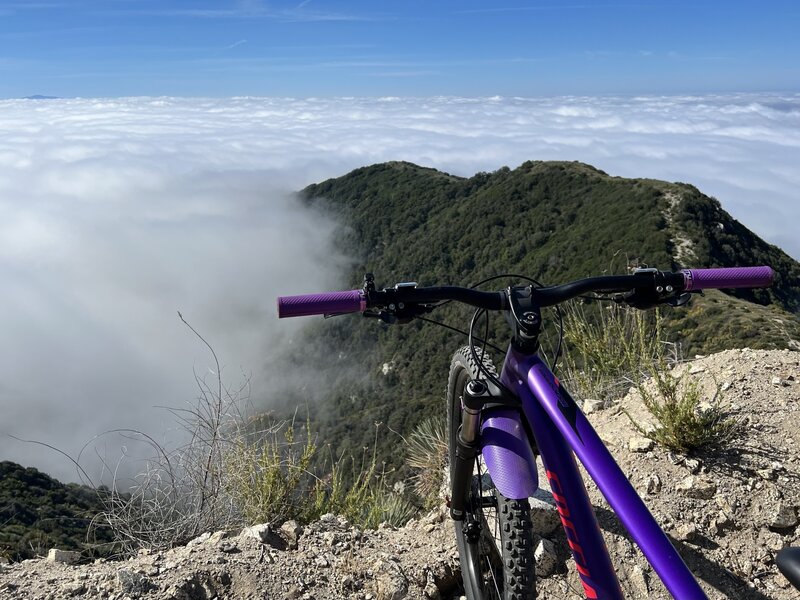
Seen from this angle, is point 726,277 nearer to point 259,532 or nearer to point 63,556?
point 259,532

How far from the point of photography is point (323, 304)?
1.88 metres

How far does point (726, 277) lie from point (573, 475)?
1082 mm

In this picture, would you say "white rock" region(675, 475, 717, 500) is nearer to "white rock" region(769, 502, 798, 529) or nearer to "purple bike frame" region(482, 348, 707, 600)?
"white rock" region(769, 502, 798, 529)

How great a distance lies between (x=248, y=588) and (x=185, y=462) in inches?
50.2

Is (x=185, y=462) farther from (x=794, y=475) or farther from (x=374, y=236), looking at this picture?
(x=374, y=236)

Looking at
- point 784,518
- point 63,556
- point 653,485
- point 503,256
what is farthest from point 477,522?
point 503,256

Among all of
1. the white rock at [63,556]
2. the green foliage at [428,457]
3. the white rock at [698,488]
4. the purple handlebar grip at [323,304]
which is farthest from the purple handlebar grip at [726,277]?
the white rock at [63,556]

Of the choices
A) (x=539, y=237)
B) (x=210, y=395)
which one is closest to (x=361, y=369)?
(x=539, y=237)

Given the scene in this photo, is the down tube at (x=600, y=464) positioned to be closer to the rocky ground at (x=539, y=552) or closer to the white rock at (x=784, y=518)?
the rocky ground at (x=539, y=552)

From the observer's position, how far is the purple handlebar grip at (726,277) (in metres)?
2.01

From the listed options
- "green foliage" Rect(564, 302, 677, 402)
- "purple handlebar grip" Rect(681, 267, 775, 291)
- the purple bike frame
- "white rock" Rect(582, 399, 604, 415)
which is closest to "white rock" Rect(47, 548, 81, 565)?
the purple bike frame

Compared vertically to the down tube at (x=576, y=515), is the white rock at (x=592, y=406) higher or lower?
lower

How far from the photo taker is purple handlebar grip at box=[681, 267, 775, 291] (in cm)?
201

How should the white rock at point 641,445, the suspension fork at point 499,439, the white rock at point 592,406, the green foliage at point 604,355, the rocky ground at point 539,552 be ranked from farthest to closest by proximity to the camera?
1. the green foliage at point 604,355
2. the white rock at point 592,406
3. the white rock at point 641,445
4. the rocky ground at point 539,552
5. the suspension fork at point 499,439
